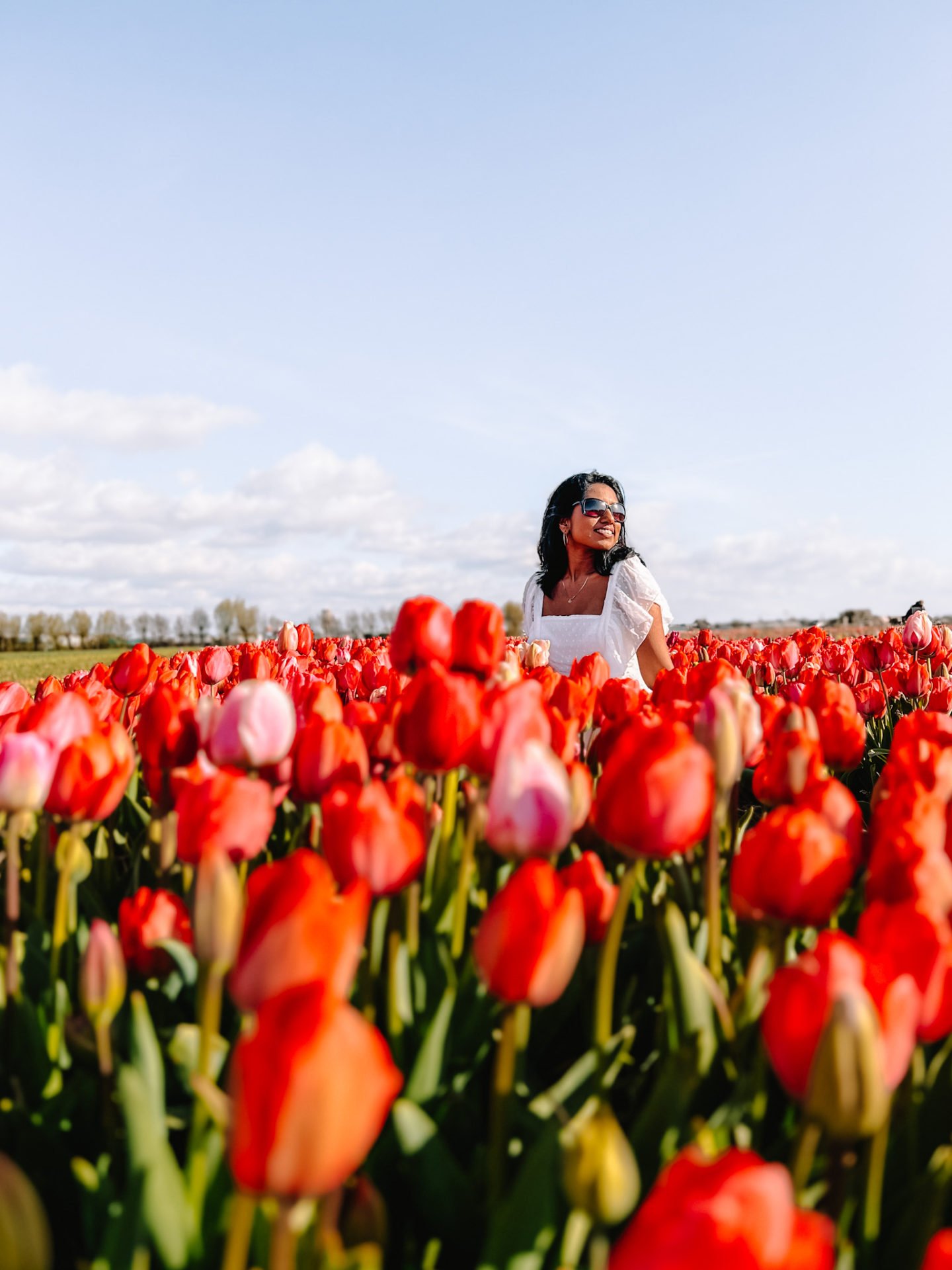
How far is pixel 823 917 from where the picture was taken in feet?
4.65

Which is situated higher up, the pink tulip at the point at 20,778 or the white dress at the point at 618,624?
the white dress at the point at 618,624

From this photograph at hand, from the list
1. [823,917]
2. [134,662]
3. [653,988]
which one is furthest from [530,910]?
[134,662]

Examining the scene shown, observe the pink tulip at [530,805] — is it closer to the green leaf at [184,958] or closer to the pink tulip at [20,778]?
the green leaf at [184,958]

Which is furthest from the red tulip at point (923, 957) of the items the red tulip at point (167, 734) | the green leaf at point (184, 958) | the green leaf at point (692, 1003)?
the red tulip at point (167, 734)

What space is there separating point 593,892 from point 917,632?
5.24 meters

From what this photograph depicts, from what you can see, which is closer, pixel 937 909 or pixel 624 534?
pixel 937 909

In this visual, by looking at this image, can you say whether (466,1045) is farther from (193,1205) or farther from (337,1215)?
(193,1205)

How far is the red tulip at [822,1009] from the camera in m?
1.00

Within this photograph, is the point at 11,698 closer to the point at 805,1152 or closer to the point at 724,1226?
the point at 805,1152

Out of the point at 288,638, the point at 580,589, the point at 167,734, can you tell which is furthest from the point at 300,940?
the point at 580,589

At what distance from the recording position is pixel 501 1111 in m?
1.16

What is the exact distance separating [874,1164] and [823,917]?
15.0 inches

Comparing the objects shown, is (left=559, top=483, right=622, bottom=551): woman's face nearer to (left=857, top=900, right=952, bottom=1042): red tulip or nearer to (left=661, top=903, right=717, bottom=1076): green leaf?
(left=661, top=903, right=717, bottom=1076): green leaf

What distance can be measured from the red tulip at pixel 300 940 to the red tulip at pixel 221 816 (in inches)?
19.8
